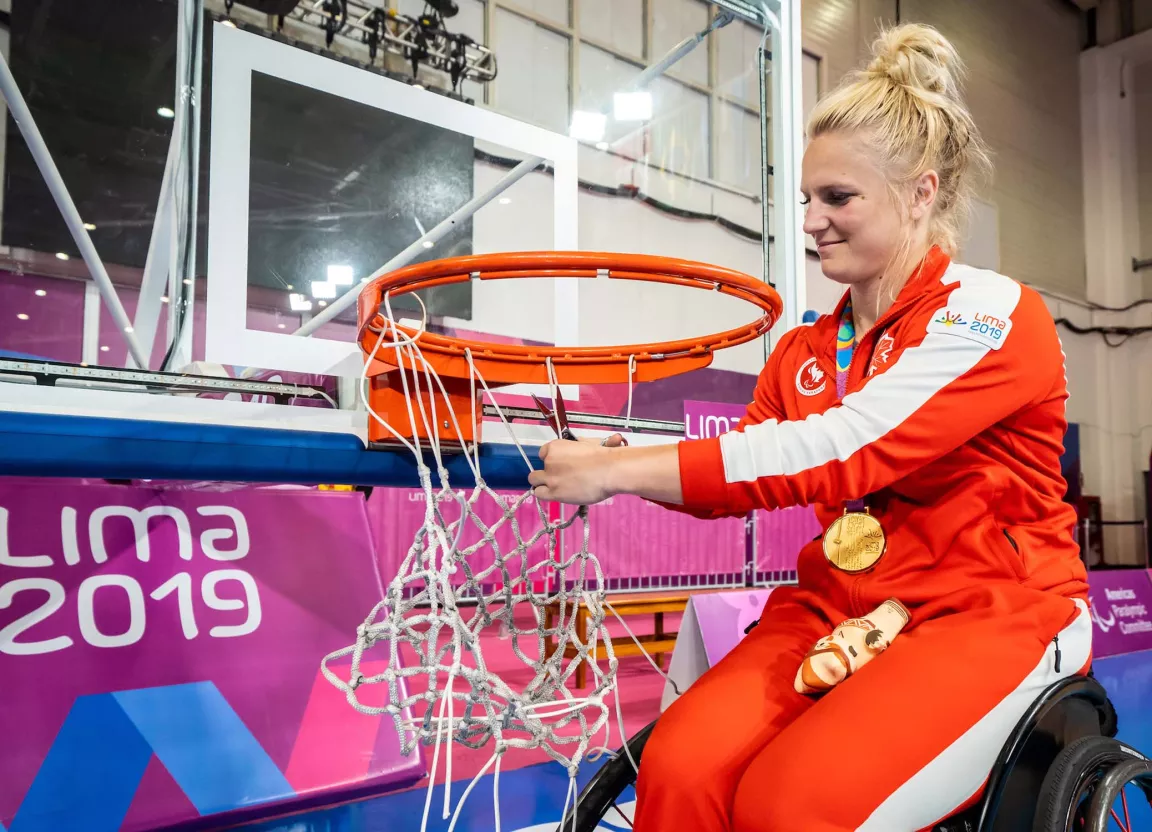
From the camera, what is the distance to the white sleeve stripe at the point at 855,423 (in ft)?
3.24

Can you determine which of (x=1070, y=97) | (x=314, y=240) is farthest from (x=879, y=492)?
(x=1070, y=97)

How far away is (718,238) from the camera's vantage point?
10.7ft

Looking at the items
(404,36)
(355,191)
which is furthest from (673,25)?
(355,191)

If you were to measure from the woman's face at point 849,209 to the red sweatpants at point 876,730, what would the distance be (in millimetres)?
495

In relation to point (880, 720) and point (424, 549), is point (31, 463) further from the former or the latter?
point (880, 720)

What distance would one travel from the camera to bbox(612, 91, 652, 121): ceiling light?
3.06 meters

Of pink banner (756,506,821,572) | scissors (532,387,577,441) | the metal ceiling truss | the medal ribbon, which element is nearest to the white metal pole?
the metal ceiling truss

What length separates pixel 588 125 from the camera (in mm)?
3014

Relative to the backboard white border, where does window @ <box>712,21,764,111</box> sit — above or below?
above

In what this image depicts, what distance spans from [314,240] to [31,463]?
1089mm

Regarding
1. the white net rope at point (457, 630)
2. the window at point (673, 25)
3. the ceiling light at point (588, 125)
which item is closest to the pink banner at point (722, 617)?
the white net rope at point (457, 630)

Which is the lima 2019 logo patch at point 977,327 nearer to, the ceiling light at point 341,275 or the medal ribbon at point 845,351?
the medal ribbon at point 845,351

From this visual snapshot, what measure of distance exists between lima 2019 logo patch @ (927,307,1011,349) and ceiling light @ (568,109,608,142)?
210cm

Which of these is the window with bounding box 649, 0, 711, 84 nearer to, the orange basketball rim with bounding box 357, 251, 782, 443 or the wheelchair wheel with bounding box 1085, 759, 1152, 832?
the orange basketball rim with bounding box 357, 251, 782, 443
